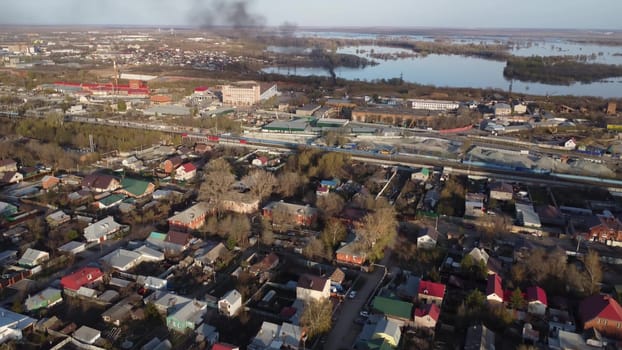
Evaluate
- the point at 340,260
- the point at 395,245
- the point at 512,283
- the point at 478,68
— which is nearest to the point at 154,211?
the point at 340,260

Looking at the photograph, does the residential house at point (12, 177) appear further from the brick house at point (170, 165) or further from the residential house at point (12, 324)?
the residential house at point (12, 324)

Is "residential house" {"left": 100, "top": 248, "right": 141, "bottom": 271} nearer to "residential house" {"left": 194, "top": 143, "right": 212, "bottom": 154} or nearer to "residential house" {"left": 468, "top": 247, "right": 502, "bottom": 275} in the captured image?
"residential house" {"left": 468, "top": 247, "right": 502, "bottom": 275}

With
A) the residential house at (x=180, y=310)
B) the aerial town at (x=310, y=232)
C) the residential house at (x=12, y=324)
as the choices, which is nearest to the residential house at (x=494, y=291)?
the aerial town at (x=310, y=232)

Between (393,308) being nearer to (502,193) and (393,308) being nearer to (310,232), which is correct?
(310,232)

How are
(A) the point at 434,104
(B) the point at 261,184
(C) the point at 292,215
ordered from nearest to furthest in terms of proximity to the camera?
1. (C) the point at 292,215
2. (B) the point at 261,184
3. (A) the point at 434,104

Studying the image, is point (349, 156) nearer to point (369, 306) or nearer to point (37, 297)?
point (369, 306)

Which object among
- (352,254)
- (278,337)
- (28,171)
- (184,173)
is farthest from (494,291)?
(28,171)
